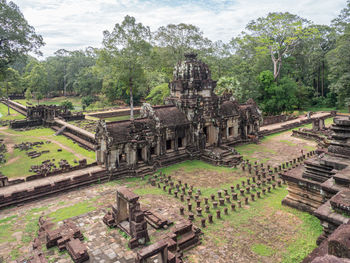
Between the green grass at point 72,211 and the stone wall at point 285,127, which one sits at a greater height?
the stone wall at point 285,127

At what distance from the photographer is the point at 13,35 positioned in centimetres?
2606

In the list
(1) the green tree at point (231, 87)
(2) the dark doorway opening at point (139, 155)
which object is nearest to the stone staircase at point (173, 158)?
(2) the dark doorway opening at point (139, 155)

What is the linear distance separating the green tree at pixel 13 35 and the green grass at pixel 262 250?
29.3 meters

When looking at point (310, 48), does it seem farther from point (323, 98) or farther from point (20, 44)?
point (20, 44)

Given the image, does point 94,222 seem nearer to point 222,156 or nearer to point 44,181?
point 44,181

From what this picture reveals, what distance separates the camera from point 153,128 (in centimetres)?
2097

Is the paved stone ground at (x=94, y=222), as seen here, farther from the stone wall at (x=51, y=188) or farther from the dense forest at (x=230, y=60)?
the dense forest at (x=230, y=60)

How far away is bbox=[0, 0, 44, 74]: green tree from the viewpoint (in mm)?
25359

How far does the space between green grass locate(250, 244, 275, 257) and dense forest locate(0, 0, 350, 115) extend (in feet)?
93.6

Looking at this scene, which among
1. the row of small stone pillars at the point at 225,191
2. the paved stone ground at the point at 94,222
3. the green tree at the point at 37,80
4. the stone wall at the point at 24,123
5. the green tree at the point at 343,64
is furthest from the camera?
the green tree at the point at 37,80

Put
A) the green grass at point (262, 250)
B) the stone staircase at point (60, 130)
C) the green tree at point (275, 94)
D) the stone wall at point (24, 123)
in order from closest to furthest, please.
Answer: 1. the green grass at point (262, 250)
2. the stone staircase at point (60, 130)
3. the stone wall at point (24, 123)
4. the green tree at point (275, 94)

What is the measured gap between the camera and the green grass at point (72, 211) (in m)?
13.8

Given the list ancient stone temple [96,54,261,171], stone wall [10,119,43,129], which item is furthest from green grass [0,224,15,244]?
stone wall [10,119,43,129]

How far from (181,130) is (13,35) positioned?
794 inches
